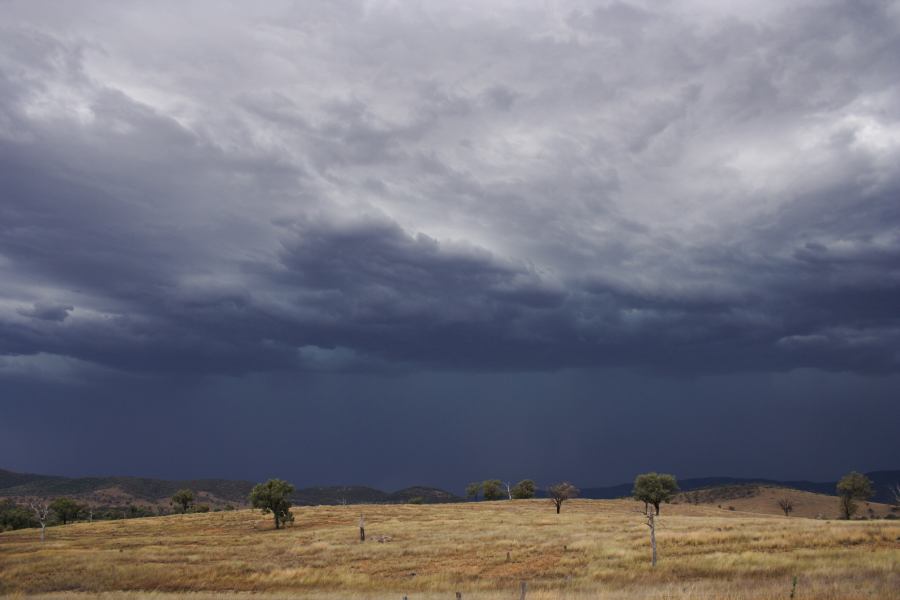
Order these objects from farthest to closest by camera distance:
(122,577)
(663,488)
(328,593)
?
(663,488) → (122,577) → (328,593)

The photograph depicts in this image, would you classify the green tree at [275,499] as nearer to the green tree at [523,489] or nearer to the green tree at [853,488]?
the green tree at [523,489]

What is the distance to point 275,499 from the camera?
3066 inches

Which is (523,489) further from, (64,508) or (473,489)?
(64,508)

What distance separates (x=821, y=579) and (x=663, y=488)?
2903 inches

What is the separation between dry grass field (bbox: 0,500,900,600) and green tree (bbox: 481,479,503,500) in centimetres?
7696

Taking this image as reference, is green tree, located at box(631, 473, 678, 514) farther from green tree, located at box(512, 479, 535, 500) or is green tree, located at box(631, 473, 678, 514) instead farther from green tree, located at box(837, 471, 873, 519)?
green tree, located at box(512, 479, 535, 500)

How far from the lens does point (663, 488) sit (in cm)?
9669

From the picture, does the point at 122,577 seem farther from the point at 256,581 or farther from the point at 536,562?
the point at 536,562

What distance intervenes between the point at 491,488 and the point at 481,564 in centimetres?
10471

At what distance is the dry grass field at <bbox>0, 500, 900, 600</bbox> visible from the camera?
28828 mm

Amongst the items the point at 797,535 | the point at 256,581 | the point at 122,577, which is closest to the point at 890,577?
the point at 797,535

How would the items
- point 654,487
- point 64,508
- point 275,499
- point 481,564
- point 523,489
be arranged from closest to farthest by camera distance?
point 481,564 → point 275,499 → point 654,487 → point 64,508 → point 523,489

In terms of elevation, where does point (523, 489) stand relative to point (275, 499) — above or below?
below

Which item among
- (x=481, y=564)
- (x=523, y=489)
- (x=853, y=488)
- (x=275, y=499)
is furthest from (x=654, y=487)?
(x=481, y=564)
